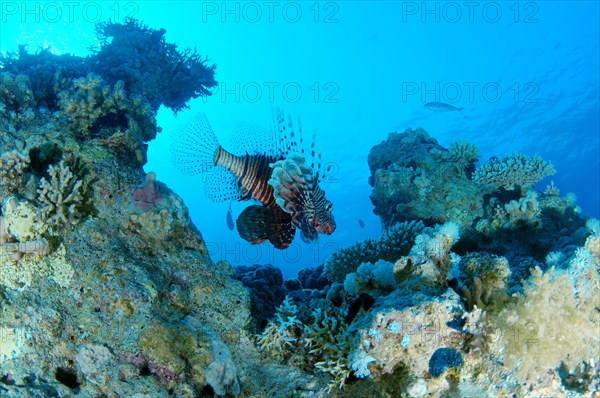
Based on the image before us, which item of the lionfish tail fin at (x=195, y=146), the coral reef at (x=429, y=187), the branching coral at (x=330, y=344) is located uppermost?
the coral reef at (x=429, y=187)

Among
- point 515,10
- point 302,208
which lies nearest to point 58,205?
point 302,208

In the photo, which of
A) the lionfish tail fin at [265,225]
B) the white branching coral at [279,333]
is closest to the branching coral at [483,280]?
the white branching coral at [279,333]

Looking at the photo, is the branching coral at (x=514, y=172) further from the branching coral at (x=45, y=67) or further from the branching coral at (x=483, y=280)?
the branching coral at (x=45, y=67)

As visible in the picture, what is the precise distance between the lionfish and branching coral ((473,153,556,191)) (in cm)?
437

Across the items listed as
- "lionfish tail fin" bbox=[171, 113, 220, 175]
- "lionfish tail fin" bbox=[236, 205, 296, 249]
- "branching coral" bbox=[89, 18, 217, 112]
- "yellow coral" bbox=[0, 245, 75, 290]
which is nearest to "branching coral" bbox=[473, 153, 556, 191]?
"lionfish tail fin" bbox=[236, 205, 296, 249]

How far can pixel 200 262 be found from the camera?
348 centimetres

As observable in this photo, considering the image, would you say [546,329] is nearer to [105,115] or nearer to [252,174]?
[252,174]

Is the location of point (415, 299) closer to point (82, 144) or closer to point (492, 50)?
point (82, 144)

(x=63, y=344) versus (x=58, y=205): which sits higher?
(x=58, y=205)

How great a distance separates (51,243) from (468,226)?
6.00m

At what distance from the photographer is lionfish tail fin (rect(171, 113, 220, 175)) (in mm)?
4262

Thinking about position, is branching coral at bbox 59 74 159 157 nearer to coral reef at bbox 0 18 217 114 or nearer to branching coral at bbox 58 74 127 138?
branching coral at bbox 58 74 127 138

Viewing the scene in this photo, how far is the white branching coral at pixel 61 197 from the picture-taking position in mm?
3035

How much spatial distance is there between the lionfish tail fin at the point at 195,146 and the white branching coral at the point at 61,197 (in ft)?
4.30
